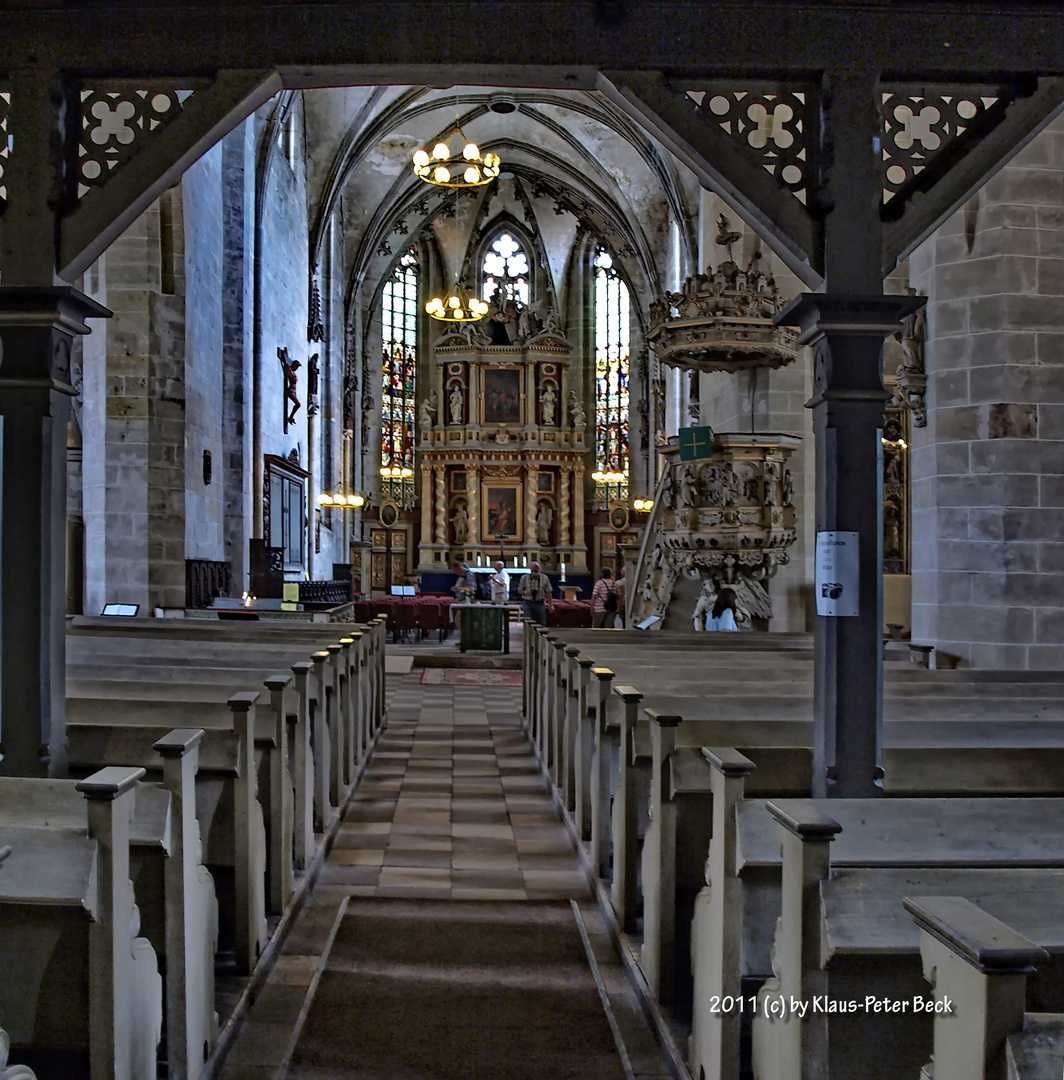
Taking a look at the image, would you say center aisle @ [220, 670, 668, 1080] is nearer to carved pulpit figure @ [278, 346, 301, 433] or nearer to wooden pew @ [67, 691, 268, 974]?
wooden pew @ [67, 691, 268, 974]

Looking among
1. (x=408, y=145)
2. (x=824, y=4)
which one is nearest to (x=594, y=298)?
(x=408, y=145)

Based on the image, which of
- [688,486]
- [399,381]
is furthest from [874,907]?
[399,381]

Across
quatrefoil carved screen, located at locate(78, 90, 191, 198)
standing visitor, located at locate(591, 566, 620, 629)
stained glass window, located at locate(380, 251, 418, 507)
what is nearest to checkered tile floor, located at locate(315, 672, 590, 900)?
quatrefoil carved screen, located at locate(78, 90, 191, 198)

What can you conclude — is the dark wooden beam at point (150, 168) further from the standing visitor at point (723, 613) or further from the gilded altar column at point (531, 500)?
the gilded altar column at point (531, 500)

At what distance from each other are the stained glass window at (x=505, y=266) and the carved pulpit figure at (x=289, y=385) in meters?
11.8

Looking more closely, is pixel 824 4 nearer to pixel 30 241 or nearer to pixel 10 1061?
pixel 30 241

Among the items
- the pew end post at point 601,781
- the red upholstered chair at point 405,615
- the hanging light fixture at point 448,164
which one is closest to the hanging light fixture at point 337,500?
the red upholstered chair at point 405,615

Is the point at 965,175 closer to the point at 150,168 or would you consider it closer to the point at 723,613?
the point at 150,168

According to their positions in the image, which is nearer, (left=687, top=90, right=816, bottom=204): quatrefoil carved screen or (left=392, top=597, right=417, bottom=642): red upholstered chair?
(left=687, top=90, right=816, bottom=204): quatrefoil carved screen

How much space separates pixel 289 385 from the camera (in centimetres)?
1708

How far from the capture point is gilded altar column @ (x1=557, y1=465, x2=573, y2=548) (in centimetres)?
2662

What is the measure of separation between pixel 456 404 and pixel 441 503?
2.78 meters

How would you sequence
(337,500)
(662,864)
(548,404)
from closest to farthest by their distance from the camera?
(662,864) → (337,500) → (548,404)

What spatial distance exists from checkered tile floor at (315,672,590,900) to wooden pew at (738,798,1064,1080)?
227cm
